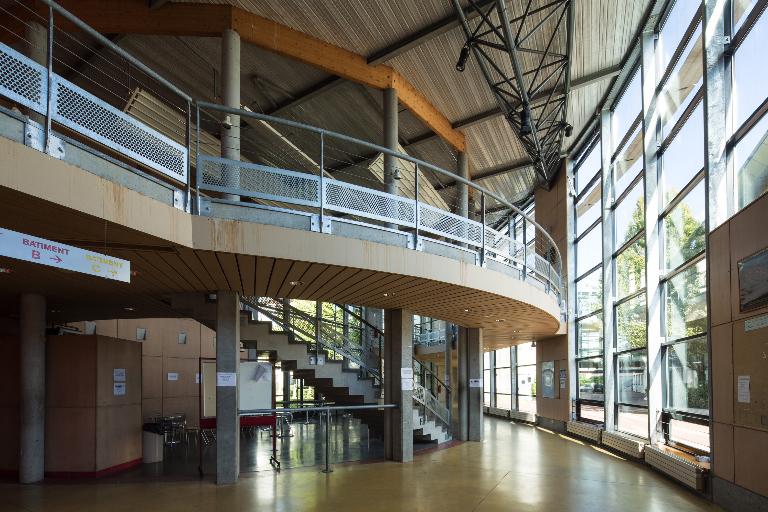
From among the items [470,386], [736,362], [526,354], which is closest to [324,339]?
[470,386]

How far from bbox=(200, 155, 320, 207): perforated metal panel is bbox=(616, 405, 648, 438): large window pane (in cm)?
886

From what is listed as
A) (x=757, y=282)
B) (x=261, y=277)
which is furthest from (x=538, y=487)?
(x=261, y=277)

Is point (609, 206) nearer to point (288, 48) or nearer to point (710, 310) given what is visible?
point (710, 310)

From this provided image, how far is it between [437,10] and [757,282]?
20.0ft

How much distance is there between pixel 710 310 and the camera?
862cm

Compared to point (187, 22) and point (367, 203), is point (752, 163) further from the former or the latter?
point (187, 22)

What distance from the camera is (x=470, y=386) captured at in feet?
49.3

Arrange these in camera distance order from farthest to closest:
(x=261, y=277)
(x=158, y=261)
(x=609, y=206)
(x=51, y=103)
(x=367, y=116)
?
(x=609, y=206)
(x=367, y=116)
(x=261, y=277)
(x=158, y=261)
(x=51, y=103)

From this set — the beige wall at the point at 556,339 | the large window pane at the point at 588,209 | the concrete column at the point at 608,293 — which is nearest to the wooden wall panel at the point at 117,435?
the concrete column at the point at 608,293

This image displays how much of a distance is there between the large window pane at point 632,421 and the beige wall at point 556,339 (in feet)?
10.5

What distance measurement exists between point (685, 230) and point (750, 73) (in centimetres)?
326

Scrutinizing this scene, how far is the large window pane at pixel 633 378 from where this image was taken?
1273cm

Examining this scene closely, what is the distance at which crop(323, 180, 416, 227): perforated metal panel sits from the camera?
7211 millimetres

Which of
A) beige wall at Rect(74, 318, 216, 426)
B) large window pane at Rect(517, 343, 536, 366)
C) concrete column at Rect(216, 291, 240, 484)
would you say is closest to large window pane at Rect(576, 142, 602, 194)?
large window pane at Rect(517, 343, 536, 366)
